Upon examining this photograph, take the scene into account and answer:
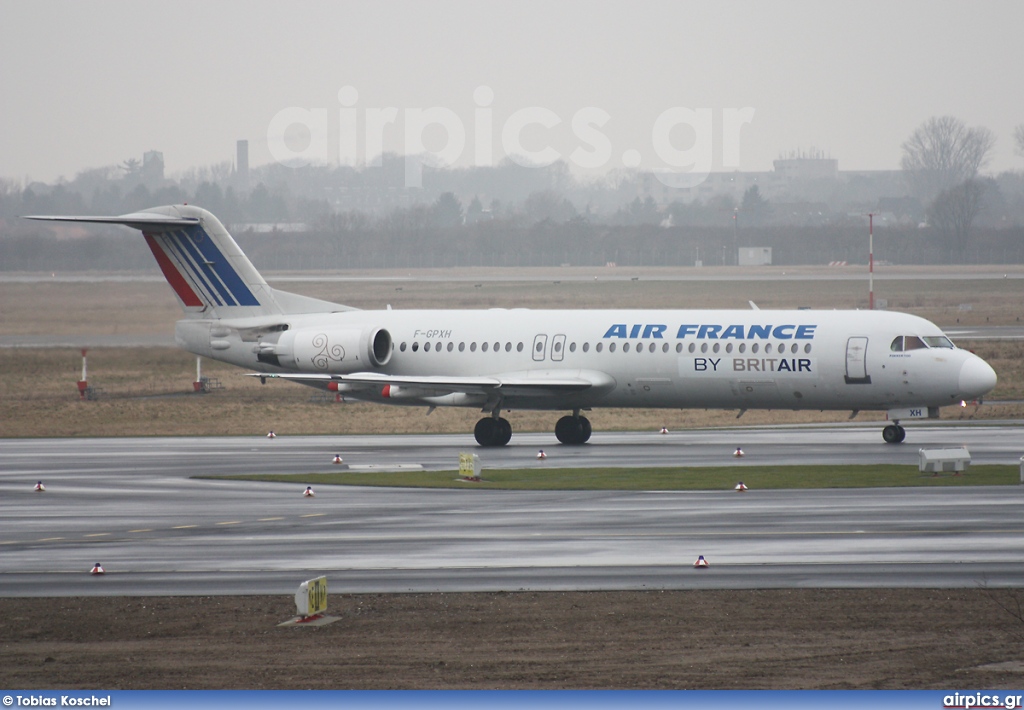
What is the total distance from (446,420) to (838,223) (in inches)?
4412

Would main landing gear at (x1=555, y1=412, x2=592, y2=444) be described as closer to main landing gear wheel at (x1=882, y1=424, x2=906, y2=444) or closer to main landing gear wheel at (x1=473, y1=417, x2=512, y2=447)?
main landing gear wheel at (x1=473, y1=417, x2=512, y2=447)

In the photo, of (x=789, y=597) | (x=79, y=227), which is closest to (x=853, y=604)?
(x=789, y=597)

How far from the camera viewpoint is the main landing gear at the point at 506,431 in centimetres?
3584

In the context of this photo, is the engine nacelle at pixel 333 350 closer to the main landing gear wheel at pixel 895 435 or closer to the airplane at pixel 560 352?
the airplane at pixel 560 352

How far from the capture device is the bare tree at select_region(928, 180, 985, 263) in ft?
436

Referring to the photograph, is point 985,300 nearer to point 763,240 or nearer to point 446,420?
point 763,240

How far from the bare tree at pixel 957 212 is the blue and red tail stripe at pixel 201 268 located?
350 feet

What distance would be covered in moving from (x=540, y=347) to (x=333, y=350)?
19.4 feet

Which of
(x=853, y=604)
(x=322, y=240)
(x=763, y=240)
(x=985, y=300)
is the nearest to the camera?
(x=853, y=604)

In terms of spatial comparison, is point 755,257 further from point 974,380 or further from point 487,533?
point 487,533

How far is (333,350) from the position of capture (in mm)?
37312

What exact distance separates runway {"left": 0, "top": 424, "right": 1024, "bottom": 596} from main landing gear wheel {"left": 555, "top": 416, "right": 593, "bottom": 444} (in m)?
3.17

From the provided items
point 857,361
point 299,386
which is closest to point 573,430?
point 857,361

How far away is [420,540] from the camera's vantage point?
2106 centimetres
